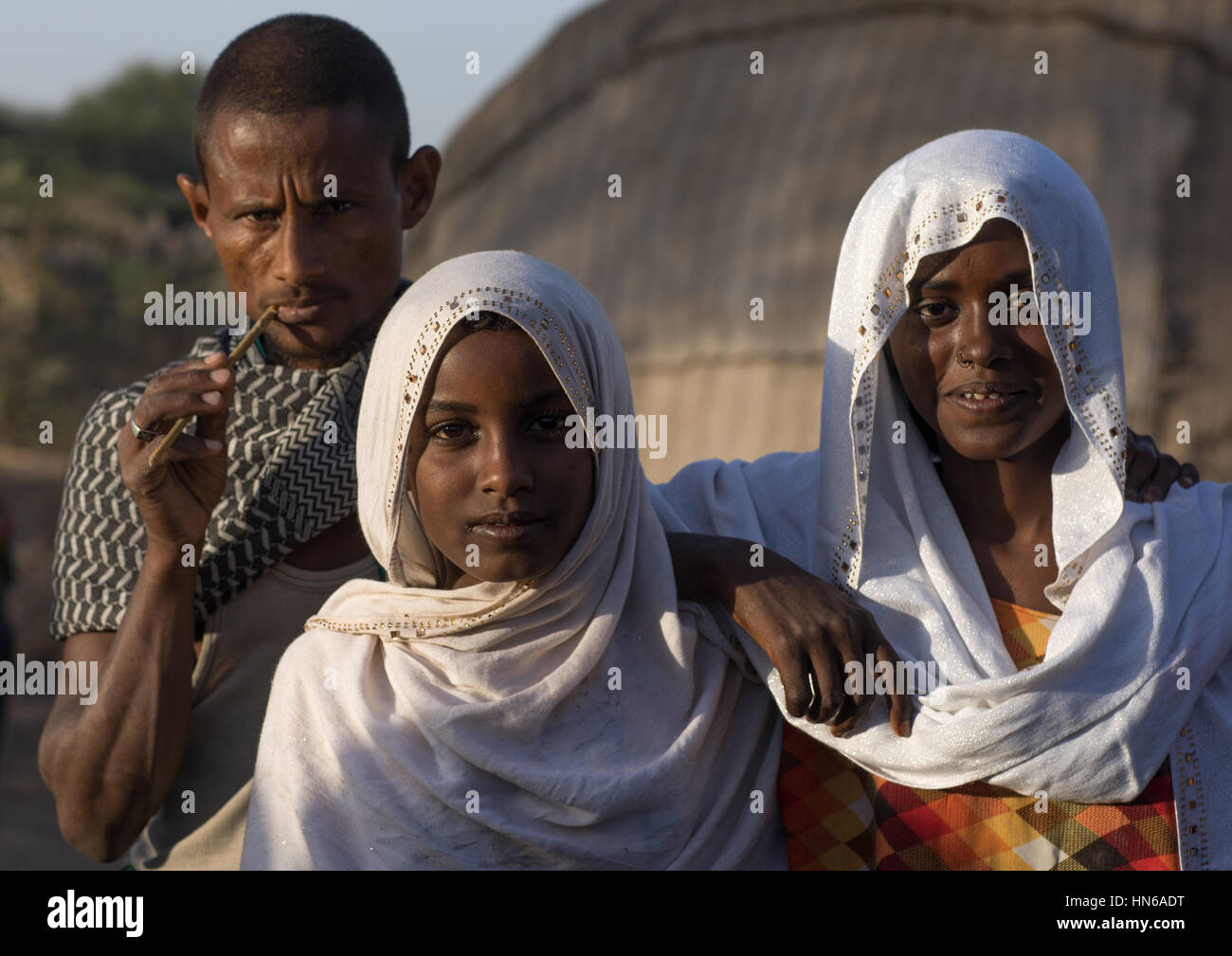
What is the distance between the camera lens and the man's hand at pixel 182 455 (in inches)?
101

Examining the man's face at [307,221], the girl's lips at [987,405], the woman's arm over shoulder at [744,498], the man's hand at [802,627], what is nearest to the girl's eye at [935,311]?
the girl's lips at [987,405]

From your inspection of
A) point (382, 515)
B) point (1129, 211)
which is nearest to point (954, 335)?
point (382, 515)

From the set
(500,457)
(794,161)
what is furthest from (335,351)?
(794,161)

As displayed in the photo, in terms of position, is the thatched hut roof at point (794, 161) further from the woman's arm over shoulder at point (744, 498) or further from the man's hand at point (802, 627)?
the man's hand at point (802, 627)

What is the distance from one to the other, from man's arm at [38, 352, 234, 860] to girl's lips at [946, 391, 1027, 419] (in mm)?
1249

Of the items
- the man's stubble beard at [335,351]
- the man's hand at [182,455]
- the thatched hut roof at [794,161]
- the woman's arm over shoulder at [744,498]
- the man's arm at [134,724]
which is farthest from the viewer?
the thatched hut roof at [794,161]

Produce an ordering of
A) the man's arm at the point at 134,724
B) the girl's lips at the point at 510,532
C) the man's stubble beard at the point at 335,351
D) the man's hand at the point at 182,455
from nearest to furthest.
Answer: the girl's lips at the point at 510,532, the man's hand at the point at 182,455, the man's arm at the point at 134,724, the man's stubble beard at the point at 335,351

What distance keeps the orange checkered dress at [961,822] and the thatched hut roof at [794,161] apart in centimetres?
505

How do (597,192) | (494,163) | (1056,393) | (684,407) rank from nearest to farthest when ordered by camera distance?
(1056,393) → (684,407) → (597,192) → (494,163)

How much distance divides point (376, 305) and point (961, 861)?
1511 millimetres

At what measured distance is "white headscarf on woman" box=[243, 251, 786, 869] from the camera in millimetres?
2461

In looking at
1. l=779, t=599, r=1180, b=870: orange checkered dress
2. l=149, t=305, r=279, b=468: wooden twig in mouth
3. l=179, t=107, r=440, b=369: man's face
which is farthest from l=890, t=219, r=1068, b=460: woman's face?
l=149, t=305, r=279, b=468: wooden twig in mouth

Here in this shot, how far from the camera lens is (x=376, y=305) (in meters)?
3.02

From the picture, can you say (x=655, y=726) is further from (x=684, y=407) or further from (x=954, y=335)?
(x=684, y=407)
